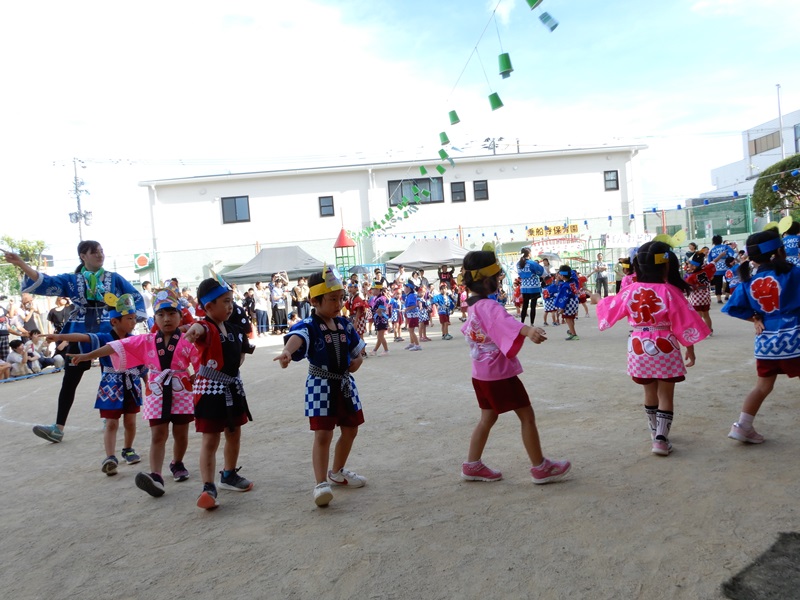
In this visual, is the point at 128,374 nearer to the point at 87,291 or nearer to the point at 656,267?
the point at 87,291

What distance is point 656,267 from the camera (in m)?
4.71

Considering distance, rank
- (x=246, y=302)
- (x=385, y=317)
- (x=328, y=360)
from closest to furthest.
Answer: (x=328, y=360)
(x=385, y=317)
(x=246, y=302)

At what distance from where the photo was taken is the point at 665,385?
15.0 ft

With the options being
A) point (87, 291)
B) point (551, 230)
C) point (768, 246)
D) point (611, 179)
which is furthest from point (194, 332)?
point (611, 179)

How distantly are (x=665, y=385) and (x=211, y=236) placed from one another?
28.9m

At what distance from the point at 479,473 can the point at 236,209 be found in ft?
94.1

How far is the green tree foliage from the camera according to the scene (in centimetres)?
2511

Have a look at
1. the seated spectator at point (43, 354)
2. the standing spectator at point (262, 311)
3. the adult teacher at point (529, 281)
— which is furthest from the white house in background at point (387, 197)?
the adult teacher at point (529, 281)

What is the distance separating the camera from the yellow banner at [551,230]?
29547mm

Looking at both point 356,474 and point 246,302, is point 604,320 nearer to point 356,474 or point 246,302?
point 356,474

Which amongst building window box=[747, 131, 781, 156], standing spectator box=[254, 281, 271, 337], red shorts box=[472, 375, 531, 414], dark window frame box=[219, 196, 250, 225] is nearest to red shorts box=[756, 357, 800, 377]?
red shorts box=[472, 375, 531, 414]

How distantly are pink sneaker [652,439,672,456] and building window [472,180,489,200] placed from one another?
2760cm

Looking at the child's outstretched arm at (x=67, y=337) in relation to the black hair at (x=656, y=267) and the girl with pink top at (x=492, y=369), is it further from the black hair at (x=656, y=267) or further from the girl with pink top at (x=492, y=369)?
the black hair at (x=656, y=267)

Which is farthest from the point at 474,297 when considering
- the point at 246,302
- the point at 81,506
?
the point at 246,302
